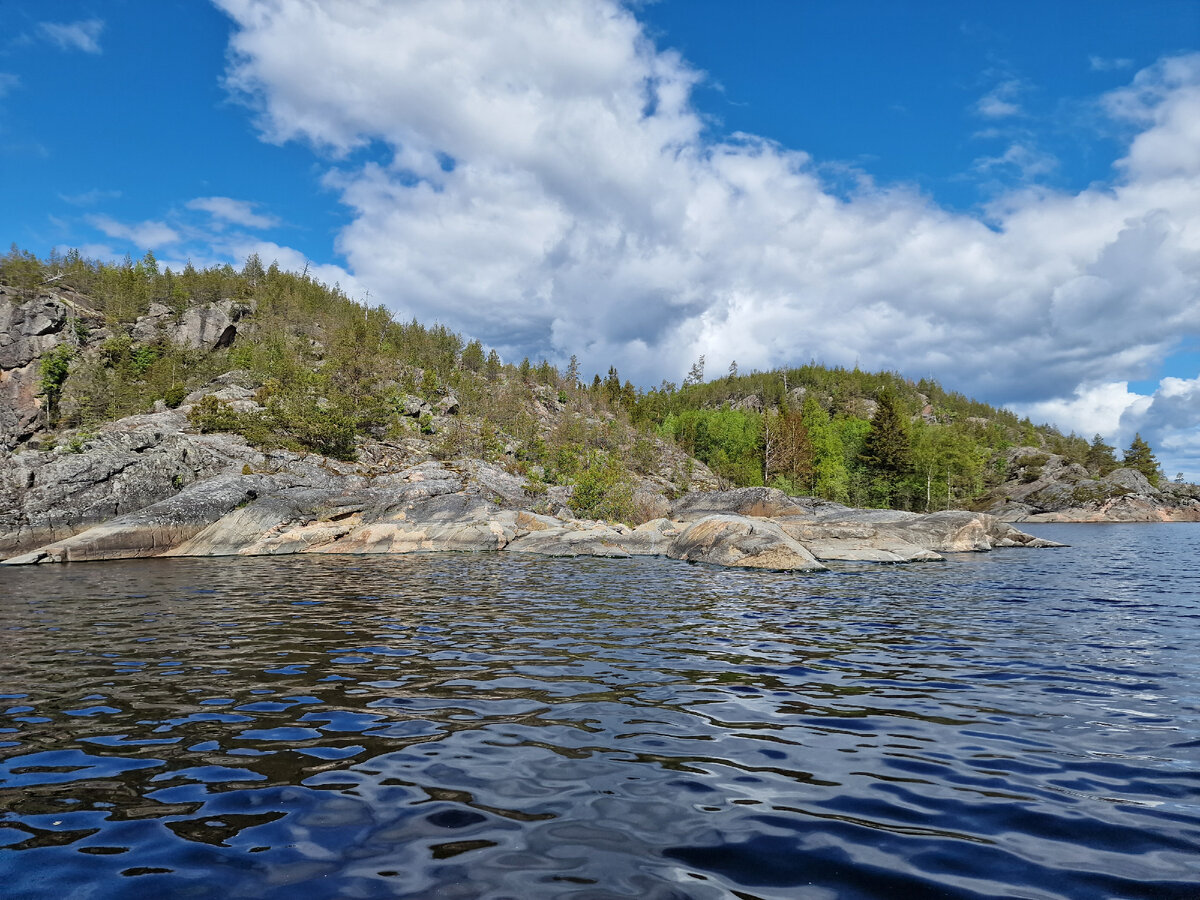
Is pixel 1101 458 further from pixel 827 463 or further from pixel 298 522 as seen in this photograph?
pixel 298 522

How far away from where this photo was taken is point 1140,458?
116938 millimetres

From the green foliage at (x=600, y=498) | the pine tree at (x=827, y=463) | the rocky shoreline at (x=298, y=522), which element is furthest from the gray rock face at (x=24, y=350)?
the pine tree at (x=827, y=463)

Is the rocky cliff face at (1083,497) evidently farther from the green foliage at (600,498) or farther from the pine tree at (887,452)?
the green foliage at (600,498)

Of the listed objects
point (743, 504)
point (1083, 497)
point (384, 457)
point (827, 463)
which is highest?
point (827, 463)

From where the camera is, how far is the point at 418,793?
4449 mm

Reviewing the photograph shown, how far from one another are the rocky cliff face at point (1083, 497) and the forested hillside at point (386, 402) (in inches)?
224

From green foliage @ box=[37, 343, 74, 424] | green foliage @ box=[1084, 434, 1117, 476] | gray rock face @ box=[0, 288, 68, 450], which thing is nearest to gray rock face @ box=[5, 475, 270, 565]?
gray rock face @ box=[0, 288, 68, 450]

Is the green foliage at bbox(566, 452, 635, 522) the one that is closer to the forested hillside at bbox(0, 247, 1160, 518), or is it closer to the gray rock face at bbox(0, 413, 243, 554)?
the forested hillside at bbox(0, 247, 1160, 518)

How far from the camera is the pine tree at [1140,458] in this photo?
377 ft

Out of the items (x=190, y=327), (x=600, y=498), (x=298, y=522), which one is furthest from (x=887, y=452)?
(x=190, y=327)

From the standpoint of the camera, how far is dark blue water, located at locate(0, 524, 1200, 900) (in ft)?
11.3

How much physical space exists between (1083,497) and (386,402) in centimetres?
10375

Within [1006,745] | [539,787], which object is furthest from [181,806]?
[1006,745]

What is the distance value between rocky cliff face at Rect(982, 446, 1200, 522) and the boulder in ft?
267
